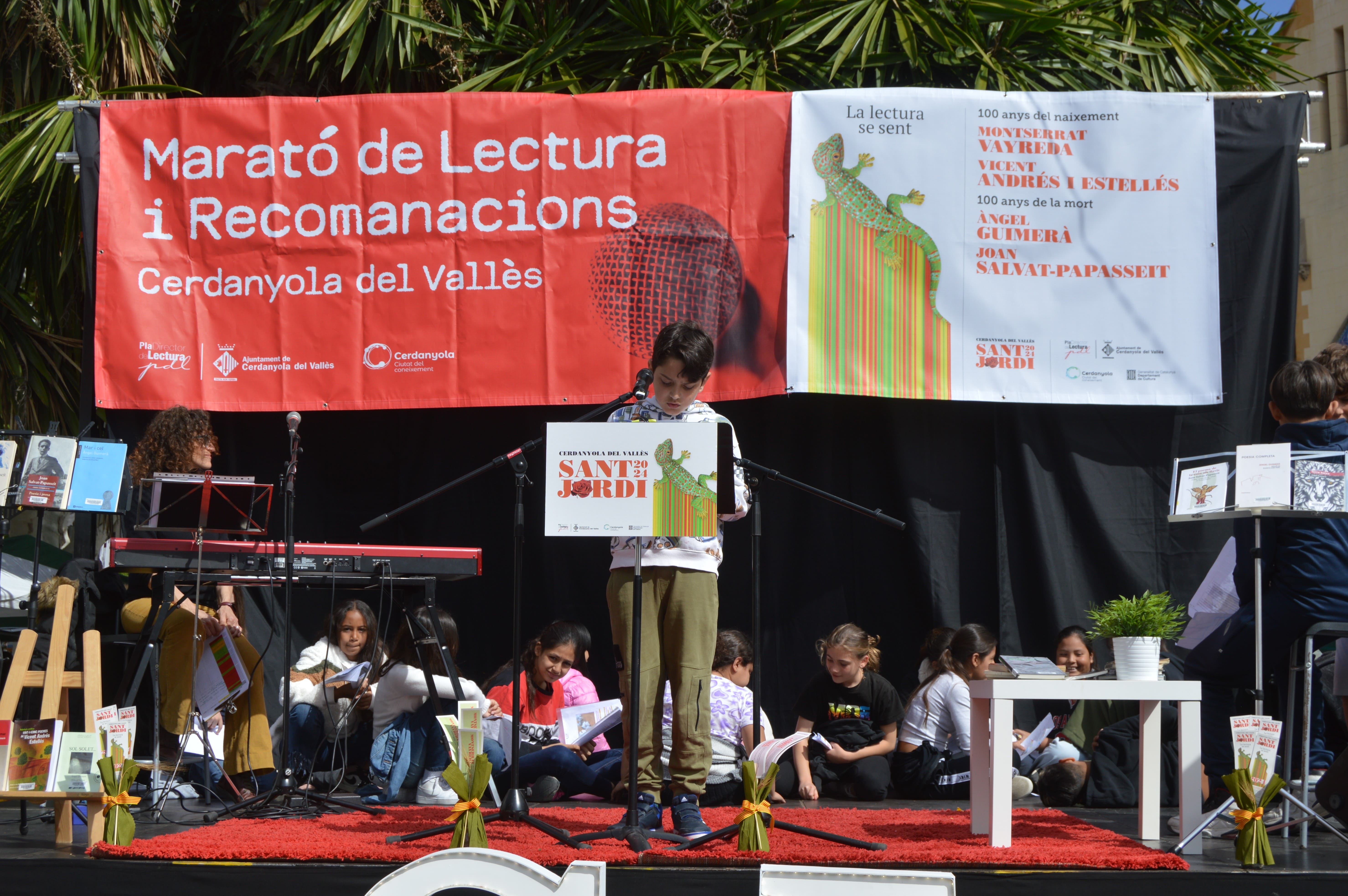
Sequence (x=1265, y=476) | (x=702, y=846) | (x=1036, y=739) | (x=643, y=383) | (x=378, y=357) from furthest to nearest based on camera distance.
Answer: (x=378, y=357), (x=1036, y=739), (x=1265, y=476), (x=643, y=383), (x=702, y=846)

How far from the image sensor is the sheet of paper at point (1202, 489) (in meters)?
A: 3.87

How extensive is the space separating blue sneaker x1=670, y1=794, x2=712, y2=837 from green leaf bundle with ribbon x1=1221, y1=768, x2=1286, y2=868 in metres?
1.44

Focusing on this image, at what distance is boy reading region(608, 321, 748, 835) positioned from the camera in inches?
138

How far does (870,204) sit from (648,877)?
3.25 meters

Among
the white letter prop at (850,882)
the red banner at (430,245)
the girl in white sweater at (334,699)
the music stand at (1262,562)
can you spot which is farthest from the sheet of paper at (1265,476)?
the girl in white sweater at (334,699)

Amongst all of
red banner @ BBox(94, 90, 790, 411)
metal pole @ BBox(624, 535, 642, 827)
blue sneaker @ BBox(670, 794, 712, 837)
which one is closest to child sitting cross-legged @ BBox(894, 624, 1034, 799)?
red banner @ BBox(94, 90, 790, 411)

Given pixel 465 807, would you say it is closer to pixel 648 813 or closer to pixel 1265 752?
pixel 648 813

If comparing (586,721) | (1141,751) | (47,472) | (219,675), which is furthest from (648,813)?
(47,472)

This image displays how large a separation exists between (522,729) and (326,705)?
840 millimetres

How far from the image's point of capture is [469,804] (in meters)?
3.26

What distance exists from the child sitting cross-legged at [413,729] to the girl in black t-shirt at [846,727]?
1.18 metres

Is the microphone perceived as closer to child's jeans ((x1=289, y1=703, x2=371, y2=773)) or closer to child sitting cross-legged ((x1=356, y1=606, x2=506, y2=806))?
child sitting cross-legged ((x1=356, y1=606, x2=506, y2=806))

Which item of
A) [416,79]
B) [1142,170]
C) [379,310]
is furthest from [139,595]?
[1142,170]

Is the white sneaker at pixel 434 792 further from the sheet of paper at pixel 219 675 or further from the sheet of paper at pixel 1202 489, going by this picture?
the sheet of paper at pixel 1202 489
